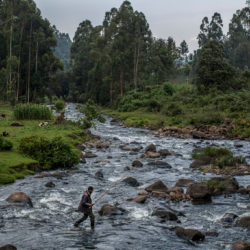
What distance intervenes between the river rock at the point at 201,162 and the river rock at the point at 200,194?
20.6 feet

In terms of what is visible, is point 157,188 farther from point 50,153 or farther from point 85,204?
point 50,153

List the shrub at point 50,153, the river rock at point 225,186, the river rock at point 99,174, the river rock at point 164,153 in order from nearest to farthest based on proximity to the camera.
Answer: the river rock at point 225,186
the river rock at point 99,174
the shrub at point 50,153
the river rock at point 164,153

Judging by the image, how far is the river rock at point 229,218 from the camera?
1227 centimetres

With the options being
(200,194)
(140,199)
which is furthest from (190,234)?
(200,194)

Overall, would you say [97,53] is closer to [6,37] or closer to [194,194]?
[6,37]

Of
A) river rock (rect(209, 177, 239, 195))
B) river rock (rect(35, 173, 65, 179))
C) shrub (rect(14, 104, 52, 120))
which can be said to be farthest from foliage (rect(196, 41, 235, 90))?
river rock (rect(35, 173, 65, 179))

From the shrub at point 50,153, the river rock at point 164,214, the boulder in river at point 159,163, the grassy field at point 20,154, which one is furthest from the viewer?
the boulder in river at point 159,163

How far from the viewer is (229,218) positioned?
1238 centimetres

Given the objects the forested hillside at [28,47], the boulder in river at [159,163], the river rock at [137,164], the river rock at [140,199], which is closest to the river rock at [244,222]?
the river rock at [140,199]

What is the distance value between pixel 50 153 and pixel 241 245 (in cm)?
1349

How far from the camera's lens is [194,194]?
14.7 meters

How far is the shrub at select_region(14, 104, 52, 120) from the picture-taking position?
38.7 m

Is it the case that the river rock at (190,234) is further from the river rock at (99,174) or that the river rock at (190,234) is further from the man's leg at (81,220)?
the river rock at (99,174)

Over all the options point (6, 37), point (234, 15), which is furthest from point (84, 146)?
point (234, 15)
